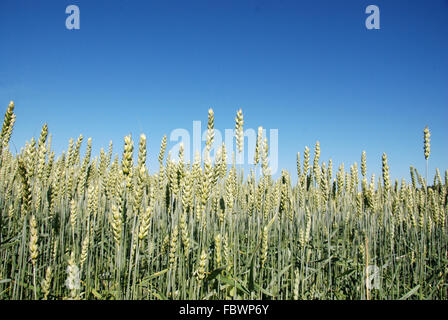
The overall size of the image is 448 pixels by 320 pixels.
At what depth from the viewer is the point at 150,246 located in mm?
2666

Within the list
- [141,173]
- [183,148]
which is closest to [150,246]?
[183,148]

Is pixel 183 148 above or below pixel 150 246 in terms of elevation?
above

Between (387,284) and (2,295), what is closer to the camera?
(2,295)

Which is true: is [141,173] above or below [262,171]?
below
